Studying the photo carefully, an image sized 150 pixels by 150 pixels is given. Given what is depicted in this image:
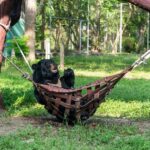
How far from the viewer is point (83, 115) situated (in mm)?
6902

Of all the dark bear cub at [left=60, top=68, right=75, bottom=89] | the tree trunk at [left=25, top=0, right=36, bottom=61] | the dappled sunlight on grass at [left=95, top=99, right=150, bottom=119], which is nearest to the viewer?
the dark bear cub at [left=60, top=68, right=75, bottom=89]

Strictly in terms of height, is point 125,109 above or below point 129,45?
below

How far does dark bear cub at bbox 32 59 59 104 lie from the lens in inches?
279

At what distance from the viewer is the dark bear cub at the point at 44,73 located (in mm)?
7079

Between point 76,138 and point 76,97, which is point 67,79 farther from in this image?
point 76,138

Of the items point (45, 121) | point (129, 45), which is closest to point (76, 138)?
point (45, 121)

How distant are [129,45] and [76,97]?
32.8m

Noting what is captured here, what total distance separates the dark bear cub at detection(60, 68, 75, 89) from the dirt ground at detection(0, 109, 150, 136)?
50cm

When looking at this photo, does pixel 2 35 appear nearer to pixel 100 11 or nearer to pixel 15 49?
pixel 15 49

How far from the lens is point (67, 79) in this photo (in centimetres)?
732

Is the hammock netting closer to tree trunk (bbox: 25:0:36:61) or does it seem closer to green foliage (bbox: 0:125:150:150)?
green foliage (bbox: 0:125:150:150)

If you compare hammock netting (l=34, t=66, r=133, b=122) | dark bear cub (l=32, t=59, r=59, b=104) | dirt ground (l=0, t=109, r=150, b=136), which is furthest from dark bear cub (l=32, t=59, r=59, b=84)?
dirt ground (l=0, t=109, r=150, b=136)

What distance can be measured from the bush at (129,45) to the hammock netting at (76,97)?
3224 cm

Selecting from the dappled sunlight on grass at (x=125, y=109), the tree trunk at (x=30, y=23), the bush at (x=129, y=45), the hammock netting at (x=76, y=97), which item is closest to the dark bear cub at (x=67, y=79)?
the hammock netting at (x=76, y=97)
